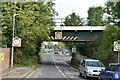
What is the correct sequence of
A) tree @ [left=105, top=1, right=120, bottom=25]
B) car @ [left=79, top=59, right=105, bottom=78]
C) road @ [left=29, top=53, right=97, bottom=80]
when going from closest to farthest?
car @ [left=79, top=59, right=105, bottom=78] → road @ [left=29, top=53, right=97, bottom=80] → tree @ [left=105, top=1, right=120, bottom=25]

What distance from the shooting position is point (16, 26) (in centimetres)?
3419

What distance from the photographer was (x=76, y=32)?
41031mm

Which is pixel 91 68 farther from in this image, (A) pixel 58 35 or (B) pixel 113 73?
(A) pixel 58 35

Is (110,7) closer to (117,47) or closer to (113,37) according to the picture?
(113,37)

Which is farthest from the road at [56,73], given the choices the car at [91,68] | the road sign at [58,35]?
the road sign at [58,35]

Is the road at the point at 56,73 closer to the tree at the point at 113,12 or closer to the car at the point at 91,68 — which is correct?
the car at the point at 91,68

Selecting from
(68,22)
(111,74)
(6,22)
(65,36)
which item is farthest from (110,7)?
(68,22)

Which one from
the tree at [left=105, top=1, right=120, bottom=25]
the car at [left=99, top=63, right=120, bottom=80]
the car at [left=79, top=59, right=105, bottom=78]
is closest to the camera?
the car at [left=99, top=63, right=120, bottom=80]

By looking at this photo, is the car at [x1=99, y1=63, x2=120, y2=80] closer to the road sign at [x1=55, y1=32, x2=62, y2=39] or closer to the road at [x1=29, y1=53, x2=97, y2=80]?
the road at [x1=29, y1=53, x2=97, y2=80]

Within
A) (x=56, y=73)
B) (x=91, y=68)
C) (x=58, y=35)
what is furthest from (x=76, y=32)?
(x=91, y=68)

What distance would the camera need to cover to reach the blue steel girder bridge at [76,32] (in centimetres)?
4031

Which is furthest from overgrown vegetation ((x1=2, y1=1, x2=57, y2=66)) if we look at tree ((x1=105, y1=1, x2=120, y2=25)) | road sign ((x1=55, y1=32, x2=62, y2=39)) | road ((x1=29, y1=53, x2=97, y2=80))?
tree ((x1=105, y1=1, x2=120, y2=25))

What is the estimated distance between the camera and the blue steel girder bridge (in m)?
40.3

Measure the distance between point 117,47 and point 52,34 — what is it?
2438 centimetres
